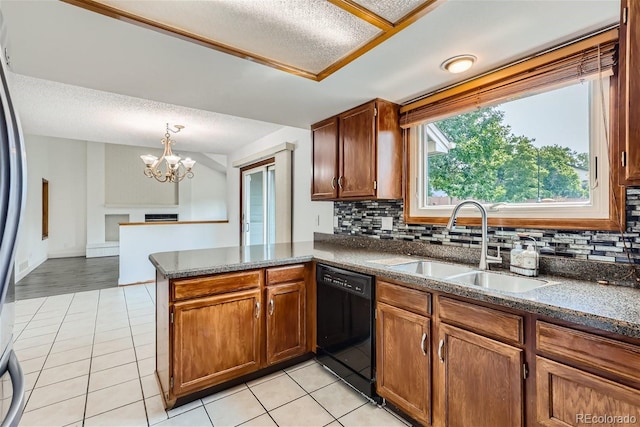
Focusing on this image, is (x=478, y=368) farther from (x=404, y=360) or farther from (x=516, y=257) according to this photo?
(x=516, y=257)

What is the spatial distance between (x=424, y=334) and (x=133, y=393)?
1.88 meters

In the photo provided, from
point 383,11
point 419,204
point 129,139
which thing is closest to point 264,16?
point 383,11

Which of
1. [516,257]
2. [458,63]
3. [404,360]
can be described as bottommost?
[404,360]

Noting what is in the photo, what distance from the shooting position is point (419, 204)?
2352 mm

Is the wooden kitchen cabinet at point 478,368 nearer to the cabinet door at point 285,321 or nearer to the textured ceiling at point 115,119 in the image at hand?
the cabinet door at point 285,321

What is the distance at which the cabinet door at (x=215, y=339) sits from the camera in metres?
1.80

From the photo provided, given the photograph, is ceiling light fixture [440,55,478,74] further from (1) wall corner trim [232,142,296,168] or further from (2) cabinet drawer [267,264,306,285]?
(1) wall corner trim [232,142,296,168]

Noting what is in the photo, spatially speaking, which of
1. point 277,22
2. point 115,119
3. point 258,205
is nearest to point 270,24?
point 277,22

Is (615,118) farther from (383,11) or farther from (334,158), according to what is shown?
(334,158)

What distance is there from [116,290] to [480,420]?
4.84 metres

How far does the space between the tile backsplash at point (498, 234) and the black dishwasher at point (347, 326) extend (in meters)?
0.70

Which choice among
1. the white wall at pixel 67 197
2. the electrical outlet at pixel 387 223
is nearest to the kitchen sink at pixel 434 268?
the electrical outlet at pixel 387 223

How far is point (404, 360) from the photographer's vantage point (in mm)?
1666

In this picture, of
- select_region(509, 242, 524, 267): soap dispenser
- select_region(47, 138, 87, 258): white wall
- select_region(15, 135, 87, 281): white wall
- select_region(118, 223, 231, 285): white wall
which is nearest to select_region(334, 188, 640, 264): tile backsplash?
select_region(509, 242, 524, 267): soap dispenser
